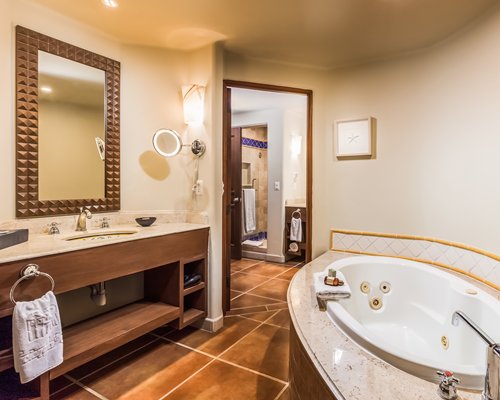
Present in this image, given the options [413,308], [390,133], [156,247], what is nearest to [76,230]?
[156,247]

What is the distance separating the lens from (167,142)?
2529 mm

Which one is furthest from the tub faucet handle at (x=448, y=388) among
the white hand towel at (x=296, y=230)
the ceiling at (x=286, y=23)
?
the white hand towel at (x=296, y=230)

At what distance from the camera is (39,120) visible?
1.90 metres

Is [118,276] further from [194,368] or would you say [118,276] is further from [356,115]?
[356,115]

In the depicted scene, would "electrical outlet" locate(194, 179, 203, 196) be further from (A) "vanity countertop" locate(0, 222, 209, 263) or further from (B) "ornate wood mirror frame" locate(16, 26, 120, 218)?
(B) "ornate wood mirror frame" locate(16, 26, 120, 218)

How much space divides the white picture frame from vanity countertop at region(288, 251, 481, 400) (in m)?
1.78

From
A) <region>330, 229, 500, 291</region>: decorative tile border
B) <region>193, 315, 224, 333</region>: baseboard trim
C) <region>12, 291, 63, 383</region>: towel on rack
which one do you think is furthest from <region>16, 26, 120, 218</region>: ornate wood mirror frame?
<region>330, 229, 500, 291</region>: decorative tile border

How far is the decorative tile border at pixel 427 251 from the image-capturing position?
1920mm

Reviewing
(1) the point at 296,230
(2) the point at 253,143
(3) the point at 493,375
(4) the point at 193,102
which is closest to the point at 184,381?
(3) the point at 493,375

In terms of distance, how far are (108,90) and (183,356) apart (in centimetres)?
201

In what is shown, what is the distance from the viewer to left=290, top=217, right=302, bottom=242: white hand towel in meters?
4.45

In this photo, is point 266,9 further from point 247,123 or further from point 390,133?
point 247,123

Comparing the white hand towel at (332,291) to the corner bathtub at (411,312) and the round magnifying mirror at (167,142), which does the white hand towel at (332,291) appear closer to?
the corner bathtub at (411,312)

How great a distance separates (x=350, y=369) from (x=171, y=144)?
6.90 ft
